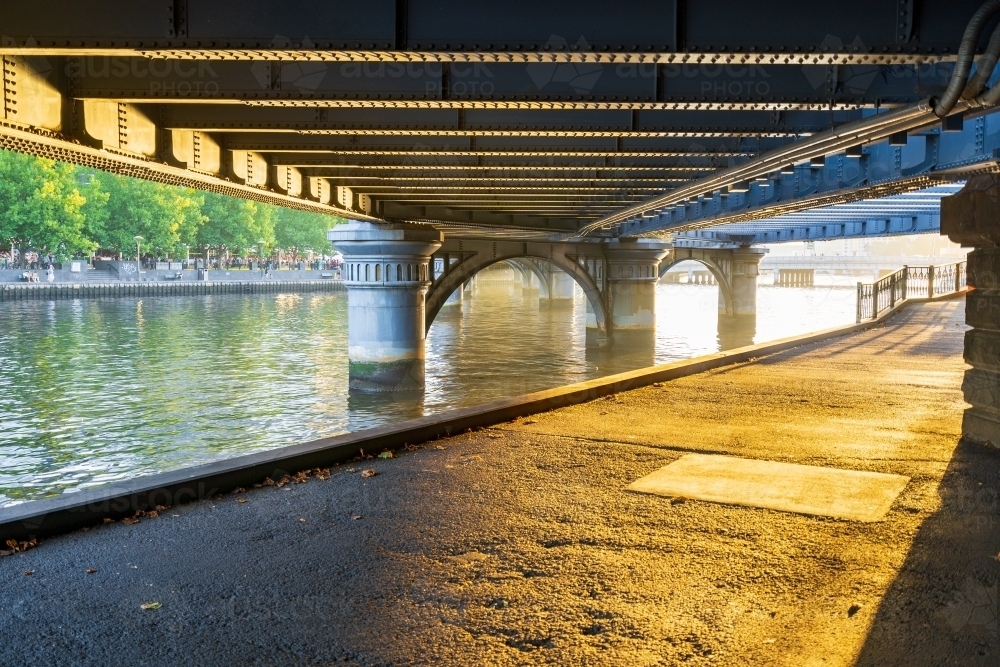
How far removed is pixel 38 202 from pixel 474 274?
4347 centimetres

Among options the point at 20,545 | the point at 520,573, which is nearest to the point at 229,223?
the point at 20,545

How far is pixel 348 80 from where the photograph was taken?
10883mm

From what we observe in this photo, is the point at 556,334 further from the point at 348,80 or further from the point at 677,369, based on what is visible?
the point at 348,80

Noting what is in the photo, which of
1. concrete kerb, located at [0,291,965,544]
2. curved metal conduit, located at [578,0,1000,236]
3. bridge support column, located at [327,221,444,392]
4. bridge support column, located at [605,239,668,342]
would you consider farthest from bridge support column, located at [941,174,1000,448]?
bridge support column, located at [605,239,668,342]

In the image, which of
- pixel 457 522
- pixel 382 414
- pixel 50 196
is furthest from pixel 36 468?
pixel 50 196

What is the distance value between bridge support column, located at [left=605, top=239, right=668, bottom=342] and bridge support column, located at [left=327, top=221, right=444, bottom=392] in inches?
674

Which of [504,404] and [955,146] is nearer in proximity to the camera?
[504,404]

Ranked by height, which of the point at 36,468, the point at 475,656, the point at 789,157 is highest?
the point at 789,157

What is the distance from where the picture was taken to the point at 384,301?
25.8m

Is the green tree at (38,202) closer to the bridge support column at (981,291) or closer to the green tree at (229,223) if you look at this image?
the green tree at (229,223)

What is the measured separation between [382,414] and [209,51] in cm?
1454

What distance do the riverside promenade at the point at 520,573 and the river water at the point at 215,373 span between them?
4336 millimetres

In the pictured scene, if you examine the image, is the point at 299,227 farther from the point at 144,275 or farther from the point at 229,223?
the point at 144,275

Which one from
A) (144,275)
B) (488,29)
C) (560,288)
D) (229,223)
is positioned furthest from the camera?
(229,223)
